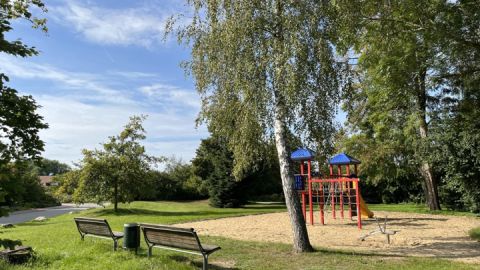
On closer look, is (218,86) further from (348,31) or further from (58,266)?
(58,266)

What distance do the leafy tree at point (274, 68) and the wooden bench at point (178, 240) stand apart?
2.93 metres

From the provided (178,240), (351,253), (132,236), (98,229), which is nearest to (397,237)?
(351,253)

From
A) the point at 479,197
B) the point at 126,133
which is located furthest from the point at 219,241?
the point at 126,133

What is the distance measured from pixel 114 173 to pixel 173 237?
19645 mm

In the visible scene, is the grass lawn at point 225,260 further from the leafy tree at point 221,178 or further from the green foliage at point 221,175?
the leafy tree at point 221,178

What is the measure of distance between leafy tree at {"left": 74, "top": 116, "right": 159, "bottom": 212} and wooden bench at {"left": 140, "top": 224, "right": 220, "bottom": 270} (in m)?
18.8

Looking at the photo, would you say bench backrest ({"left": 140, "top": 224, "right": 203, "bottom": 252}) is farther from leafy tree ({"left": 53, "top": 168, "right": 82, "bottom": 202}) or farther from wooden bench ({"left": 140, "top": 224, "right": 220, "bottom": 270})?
leafy tree ({"left": 53, "top": 168, "right": 82, "bottom": 202})

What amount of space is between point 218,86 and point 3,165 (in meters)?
6.18

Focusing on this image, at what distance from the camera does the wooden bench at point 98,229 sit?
934 cm

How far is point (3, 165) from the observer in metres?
4.38

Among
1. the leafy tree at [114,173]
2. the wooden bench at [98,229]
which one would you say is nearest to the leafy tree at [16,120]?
the wooden bench at [98,229]

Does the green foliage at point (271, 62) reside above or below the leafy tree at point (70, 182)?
above

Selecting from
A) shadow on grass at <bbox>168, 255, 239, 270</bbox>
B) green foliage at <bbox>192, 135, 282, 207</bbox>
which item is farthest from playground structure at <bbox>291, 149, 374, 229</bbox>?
green foliage at <bbox>192, 135, 282, 207</bbox>

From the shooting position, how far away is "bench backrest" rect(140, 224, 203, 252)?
7.39 m
